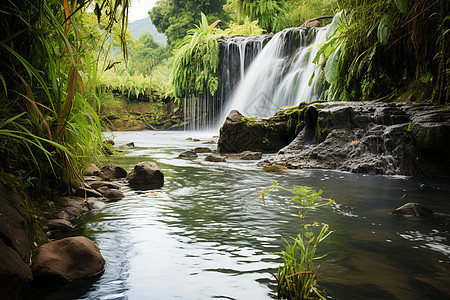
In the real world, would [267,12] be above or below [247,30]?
above

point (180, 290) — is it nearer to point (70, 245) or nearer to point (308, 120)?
point (70, 245)

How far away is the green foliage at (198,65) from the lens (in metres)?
15.8

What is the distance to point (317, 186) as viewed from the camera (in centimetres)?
449

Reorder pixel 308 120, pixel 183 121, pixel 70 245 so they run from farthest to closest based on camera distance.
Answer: pixel 183 121 → pixel 308 120 → pixel 70 245

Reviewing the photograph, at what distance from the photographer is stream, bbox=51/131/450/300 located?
1.83 metres

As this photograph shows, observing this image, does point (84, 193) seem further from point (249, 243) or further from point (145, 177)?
point (249, 243)

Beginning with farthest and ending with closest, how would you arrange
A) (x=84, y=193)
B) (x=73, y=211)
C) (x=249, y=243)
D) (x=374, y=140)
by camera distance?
(x=374, y=140) < (x=84, y=193) < (x=73, y=211) < (x=249, y=243)

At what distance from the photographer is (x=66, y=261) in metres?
1.90

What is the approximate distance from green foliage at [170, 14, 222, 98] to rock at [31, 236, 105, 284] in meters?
14.2

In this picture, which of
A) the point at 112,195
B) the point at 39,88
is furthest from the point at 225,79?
the point at 39,88

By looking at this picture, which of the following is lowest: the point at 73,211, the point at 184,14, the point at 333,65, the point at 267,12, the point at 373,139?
the point at 73,211

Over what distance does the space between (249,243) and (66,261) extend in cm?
113

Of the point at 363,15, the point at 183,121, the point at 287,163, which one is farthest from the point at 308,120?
the point at 183,121

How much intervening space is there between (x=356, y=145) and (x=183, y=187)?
10.0 feet
